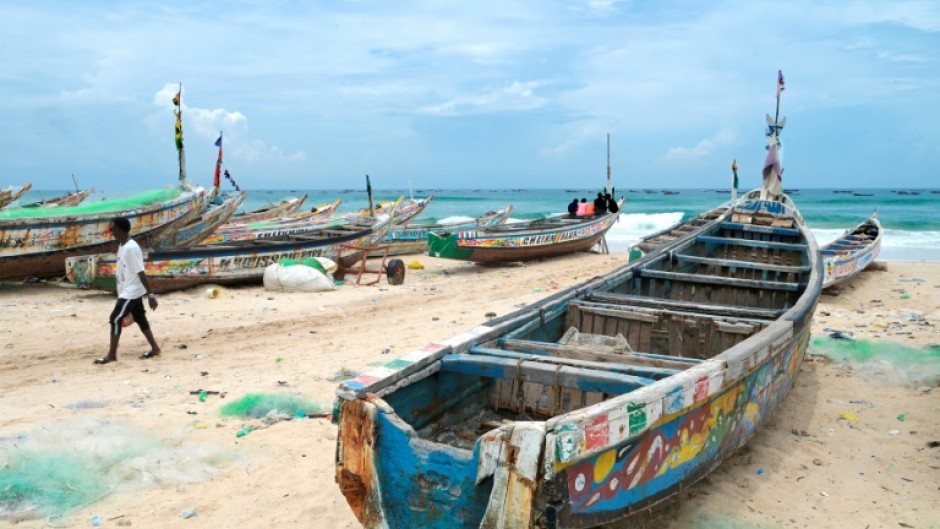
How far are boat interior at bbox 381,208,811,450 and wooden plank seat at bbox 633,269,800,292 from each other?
1 cm

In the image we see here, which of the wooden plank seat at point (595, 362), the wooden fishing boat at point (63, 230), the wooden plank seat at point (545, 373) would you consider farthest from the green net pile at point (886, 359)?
the wooden fishing boat at point (63, 230)

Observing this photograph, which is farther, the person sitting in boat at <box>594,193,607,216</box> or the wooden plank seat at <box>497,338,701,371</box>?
the person sitting in boat at <box>594,193,607,216</box>

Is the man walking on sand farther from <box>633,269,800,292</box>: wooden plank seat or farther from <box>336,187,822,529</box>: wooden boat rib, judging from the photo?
<box>633,269,800,292</box>: wooden plank seat

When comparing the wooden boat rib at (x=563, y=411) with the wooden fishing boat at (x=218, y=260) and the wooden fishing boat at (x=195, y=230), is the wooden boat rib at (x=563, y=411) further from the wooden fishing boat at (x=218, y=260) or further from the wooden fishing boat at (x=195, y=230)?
the wooden fishing boat at (x=195, y=230)

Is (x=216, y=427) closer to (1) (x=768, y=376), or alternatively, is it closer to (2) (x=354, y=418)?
(2) (x=354, y=418)

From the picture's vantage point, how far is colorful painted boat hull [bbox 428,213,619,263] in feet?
48.1

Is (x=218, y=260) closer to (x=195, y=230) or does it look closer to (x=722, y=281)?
(x=195, y=230)

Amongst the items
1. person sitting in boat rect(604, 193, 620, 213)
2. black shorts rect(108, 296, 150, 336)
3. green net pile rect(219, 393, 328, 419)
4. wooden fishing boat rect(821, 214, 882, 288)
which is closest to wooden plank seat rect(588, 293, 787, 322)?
green net pile rect(219, 393, 328, 419)

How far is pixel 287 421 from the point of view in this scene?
5.43m

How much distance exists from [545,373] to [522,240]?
12527 mm

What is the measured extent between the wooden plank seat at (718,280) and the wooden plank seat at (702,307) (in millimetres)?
900

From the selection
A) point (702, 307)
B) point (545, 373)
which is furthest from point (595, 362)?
point (702, 307)

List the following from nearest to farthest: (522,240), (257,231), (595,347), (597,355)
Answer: (597,355)
(595,347)
(522,240)
(257,231)

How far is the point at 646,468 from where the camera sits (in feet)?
10.4
